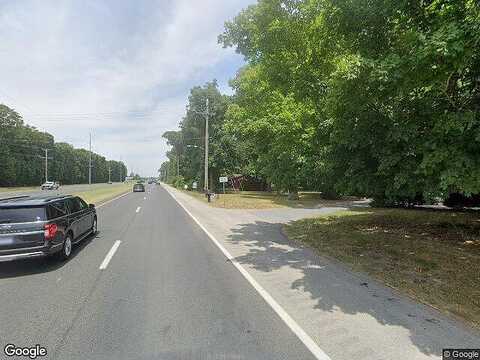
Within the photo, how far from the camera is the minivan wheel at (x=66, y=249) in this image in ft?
27.2

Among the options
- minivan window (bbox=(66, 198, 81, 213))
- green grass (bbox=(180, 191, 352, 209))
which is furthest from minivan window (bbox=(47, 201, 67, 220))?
green grass (bbox=(180, 191, 352, 209))

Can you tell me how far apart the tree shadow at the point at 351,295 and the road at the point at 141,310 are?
106 centimetres

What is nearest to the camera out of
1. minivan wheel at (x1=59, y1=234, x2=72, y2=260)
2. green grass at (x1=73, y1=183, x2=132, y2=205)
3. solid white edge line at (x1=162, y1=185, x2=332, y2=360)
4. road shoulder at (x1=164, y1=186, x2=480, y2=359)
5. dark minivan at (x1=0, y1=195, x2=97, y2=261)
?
solid white edge line at (x1=162, y1=185, x2=332, y2=360)

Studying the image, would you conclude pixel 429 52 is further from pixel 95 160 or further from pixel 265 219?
pixel 95 160

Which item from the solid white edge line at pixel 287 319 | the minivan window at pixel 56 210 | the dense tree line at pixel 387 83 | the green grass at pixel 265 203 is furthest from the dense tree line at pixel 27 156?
the solid white edge line at pixel 287 319

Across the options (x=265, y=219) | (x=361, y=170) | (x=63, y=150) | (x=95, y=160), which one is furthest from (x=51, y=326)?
(x=95, y=160)

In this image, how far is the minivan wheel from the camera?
27.2ft

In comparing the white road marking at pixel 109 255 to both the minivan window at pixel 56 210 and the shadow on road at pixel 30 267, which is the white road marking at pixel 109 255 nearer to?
the shadow on road at pixel 30 267

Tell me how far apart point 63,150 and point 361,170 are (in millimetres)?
113198

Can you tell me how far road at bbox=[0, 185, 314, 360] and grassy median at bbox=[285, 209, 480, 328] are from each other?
3.02 meters

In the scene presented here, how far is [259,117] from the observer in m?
27.2

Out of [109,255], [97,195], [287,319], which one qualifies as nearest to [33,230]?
[109,255]

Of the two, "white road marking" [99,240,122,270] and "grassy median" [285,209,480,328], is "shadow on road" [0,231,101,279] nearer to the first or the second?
"white road marking" [99,240,122,270]

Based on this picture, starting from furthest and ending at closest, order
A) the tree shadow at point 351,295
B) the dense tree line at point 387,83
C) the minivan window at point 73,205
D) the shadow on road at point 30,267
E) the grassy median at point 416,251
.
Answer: the minivan window at point 73,205 < the shadow on road at point 30,267 < the grassy median at point 416,251 < the dense tree line at point 387,83 < the tree shadow at point 351,295
